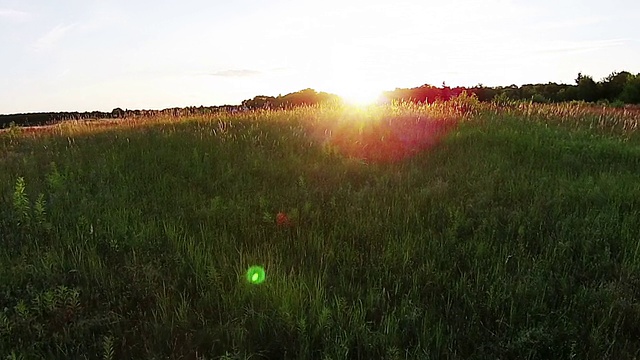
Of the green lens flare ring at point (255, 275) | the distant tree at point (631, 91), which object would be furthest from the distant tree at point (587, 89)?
the green lens flare ring at point (255, 275)

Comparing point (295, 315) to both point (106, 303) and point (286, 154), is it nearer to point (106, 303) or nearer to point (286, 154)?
point (106, 303)

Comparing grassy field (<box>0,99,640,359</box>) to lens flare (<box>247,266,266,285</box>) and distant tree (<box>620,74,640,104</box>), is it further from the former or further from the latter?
distant tree (<box>620,74,640,104</box>)

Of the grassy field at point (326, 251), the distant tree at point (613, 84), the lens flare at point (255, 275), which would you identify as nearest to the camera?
the grassy field at point (326, 251)

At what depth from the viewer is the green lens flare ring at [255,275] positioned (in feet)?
12.4

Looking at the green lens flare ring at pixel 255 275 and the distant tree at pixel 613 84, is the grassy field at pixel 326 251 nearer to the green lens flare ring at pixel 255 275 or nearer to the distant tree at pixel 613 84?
the green lens flare ring at pixel 255 275

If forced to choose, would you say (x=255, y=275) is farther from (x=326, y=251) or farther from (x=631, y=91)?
(x=631, y=91)

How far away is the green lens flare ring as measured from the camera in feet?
12.4

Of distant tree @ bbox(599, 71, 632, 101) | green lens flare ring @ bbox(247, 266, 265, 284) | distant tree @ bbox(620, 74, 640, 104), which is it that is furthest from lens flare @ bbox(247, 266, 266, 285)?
distant tree @ bbox(599, 71, 632, 101)

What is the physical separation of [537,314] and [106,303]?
3.19 metres

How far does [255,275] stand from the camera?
3.89 metres

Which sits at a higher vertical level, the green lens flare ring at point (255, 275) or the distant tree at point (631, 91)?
the distant tree at point (631, 91)

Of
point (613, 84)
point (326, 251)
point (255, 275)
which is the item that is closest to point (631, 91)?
point (613, 84)

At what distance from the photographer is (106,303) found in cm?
362

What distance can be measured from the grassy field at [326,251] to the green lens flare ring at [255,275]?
0.29 ft
